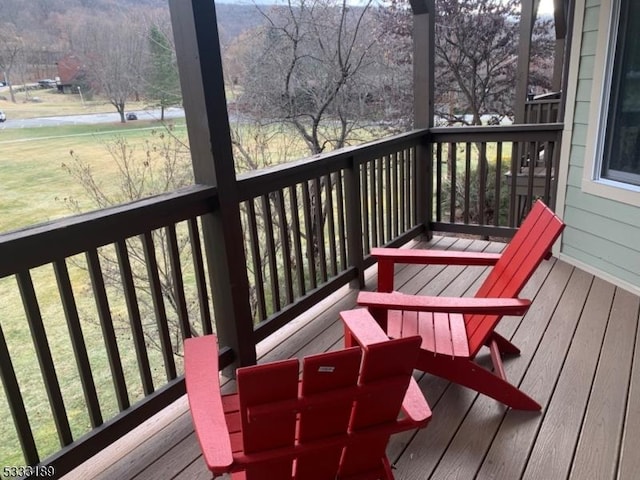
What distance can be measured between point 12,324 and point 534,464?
11.4 feet

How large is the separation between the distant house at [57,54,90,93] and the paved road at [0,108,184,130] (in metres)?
0.18

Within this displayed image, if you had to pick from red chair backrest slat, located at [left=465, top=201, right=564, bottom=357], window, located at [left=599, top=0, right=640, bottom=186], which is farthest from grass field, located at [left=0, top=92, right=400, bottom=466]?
window, located at [left=599, top=0, right=640, bottom=186]

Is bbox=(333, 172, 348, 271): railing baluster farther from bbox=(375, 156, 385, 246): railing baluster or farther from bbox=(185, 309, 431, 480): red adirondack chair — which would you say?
bbox=(185, 309, 431, 480): red adirondack chair

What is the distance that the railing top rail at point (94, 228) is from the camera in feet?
5.02

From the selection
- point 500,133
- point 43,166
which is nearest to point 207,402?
point 43,166

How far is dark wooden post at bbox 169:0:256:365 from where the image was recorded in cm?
198

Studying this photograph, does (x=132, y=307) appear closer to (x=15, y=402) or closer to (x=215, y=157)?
(x=15, y=402)

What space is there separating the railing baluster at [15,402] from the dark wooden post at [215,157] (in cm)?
92

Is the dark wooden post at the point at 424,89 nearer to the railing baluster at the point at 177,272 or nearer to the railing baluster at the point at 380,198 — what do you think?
the railing baluster at the point at 380,198

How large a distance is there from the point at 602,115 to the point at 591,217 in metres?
0.72

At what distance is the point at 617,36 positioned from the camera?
3.14 m

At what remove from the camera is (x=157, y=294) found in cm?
206

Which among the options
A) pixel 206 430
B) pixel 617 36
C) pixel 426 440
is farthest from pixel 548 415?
pixel 617 36

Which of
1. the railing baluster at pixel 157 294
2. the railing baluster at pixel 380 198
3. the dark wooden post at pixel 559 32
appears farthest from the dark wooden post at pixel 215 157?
the dark wooden post at pixel 559 32
